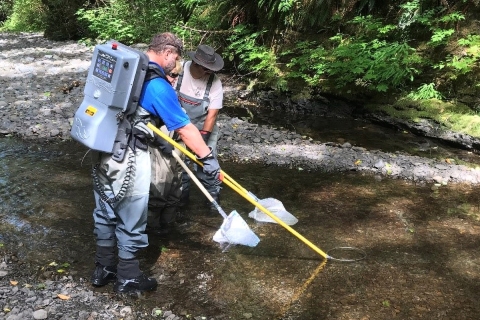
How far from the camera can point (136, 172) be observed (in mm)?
3553

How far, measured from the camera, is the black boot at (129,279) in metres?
3.78

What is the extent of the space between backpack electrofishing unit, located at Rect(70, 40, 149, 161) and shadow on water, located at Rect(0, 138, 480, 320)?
4.44ft

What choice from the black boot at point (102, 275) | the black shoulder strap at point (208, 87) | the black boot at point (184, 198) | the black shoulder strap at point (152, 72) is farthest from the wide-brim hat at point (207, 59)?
the black boot at point (102, 275)

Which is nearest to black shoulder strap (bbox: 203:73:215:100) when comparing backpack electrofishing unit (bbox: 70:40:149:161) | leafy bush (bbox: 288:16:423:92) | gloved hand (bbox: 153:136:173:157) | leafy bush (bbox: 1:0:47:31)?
gloved hand (bbox: 153:136:173:157)

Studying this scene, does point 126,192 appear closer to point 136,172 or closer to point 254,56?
point 136,172

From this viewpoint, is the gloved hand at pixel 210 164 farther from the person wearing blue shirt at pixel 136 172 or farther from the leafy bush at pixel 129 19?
the leafy bush at pixel 129 19

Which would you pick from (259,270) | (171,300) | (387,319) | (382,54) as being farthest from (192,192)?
(382,54)

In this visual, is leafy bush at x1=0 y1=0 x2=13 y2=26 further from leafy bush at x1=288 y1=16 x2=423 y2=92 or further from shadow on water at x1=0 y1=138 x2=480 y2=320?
shadow on water at x1=0 y1=138 x2=480 y2=320

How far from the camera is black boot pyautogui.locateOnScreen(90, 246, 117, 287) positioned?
3.83 meters

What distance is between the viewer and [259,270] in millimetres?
4348

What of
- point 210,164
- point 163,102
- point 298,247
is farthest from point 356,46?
point 163,102

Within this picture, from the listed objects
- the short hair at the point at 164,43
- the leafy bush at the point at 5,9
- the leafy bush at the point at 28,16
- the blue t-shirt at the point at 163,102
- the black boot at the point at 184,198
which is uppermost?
the short hair at the point at 164,43

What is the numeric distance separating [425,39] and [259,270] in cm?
768

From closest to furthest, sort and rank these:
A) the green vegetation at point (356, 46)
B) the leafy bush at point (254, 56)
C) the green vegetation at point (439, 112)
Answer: the green vegetation at point (439, 112) → the green vegetation at point (356, 46) → the leafy bush at point (254, 56)
